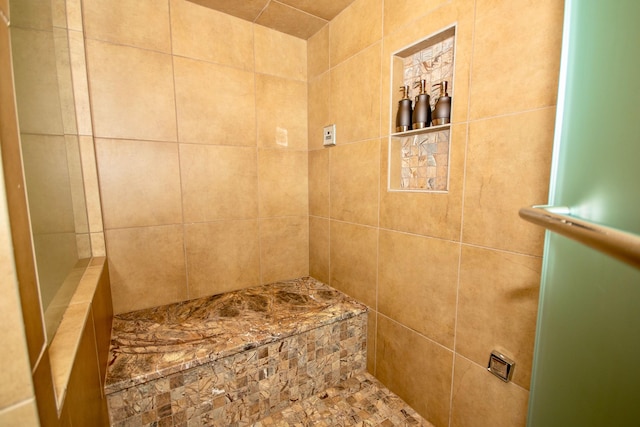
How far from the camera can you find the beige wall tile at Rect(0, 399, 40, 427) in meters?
0.30

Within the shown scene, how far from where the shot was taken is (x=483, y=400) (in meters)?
0.94

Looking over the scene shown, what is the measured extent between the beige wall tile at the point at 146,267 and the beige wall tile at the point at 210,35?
0.94m

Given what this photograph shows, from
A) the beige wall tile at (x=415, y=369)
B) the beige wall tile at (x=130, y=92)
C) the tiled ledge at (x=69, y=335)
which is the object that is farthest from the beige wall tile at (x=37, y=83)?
the beige wall tile at (x=415, y=369)

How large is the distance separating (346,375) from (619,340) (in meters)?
1.21

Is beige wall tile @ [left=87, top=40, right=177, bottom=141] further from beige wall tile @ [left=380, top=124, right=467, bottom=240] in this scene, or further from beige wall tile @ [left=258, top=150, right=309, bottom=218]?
beige wall tile @ [left=380, top=124, right=467, bottom=240]

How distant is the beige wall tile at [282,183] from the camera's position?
1666 millimetres

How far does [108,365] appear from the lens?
95 centimetres

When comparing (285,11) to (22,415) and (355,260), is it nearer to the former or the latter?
(355,260)

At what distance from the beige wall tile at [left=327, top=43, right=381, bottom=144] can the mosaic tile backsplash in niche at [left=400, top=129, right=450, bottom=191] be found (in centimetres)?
18

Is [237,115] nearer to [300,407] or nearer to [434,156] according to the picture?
[434,156]

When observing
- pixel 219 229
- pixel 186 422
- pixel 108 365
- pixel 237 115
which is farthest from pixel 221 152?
pixel 186 422

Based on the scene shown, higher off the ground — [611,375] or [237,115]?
[237,115]

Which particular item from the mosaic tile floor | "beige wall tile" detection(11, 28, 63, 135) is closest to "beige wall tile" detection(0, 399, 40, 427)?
"beige wall tile" detection(11, 28, 63, 135)

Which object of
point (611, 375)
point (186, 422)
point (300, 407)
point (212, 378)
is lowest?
point (300, 407)
